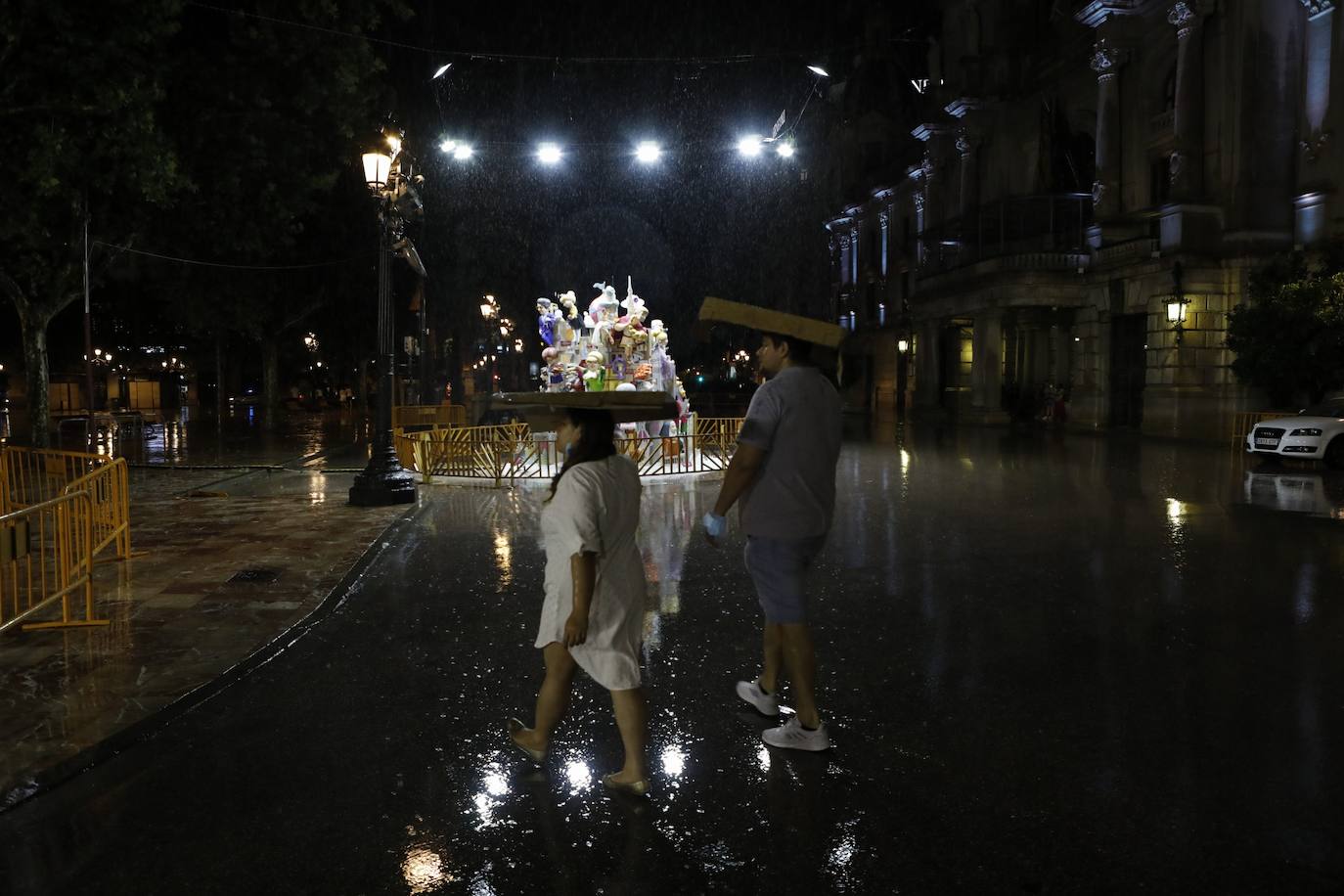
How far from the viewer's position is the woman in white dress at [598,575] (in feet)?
13.6

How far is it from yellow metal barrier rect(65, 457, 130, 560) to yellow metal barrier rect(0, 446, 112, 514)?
0.68ft

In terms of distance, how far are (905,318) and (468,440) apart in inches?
1445

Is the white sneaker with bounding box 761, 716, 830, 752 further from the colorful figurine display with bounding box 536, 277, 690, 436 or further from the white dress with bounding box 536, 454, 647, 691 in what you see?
the colorful figurine display with bounding box 536, 277, 690, 436

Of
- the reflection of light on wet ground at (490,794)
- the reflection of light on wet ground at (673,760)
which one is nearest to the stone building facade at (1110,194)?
the reflection of light on wet ground at (673,760)

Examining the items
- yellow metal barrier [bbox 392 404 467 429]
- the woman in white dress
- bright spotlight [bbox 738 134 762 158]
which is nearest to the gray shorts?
the woman in white dress

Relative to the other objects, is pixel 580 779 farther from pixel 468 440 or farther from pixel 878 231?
pixel 878 231

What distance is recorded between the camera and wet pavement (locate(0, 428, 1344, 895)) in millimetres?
3820

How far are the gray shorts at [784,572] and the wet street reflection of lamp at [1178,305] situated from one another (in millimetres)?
27165

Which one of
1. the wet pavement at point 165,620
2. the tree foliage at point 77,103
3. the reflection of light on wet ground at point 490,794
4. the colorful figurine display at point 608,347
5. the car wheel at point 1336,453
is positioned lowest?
the reflection of light on wet ground at point 490,794

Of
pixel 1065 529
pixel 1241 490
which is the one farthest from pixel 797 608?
pixel 1241 490

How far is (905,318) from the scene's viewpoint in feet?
167

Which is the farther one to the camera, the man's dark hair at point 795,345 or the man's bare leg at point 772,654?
the man's bare leg at point 772,654

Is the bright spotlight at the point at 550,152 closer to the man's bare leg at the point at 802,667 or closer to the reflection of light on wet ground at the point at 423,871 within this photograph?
the man's bare leg at the point at 802,667

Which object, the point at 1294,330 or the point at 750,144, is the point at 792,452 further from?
the point at 1294,330
